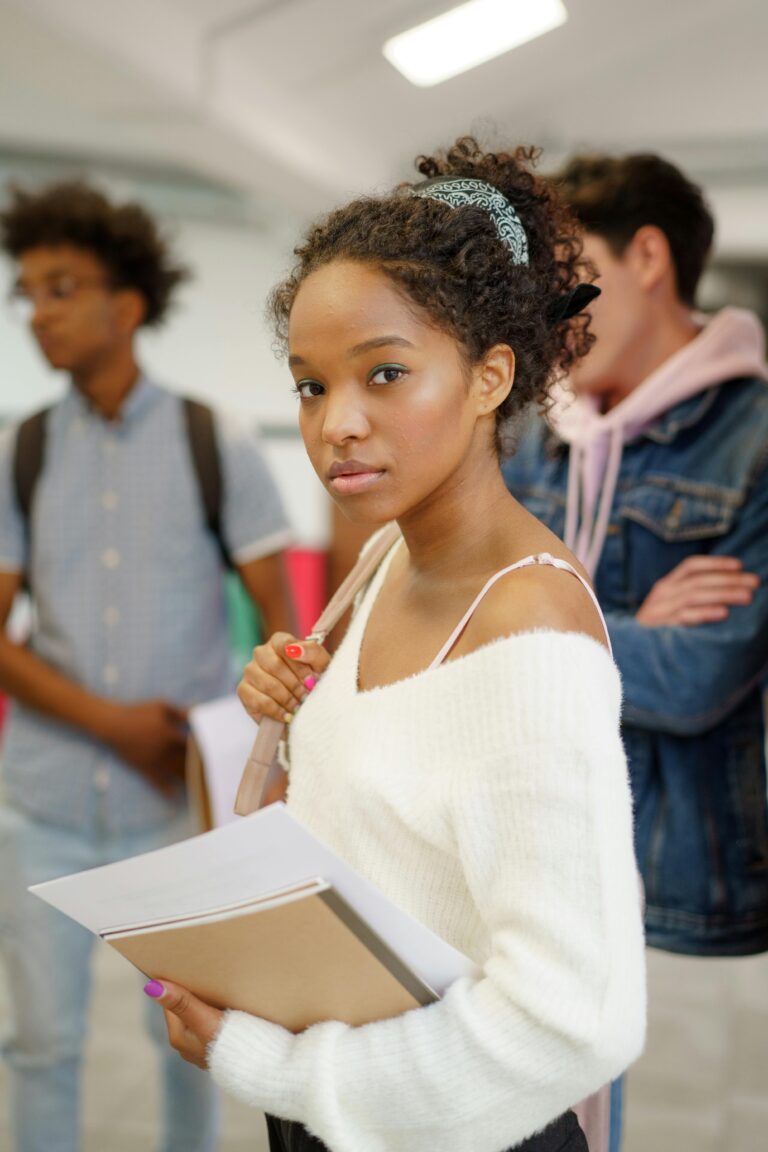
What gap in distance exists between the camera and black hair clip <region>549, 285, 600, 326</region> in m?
1.11

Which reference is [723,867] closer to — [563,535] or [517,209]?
[563,535]

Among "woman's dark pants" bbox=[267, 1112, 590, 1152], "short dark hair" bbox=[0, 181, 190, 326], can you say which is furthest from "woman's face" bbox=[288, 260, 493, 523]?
"short dark hair" bbox=[0, 181, 190, 326]

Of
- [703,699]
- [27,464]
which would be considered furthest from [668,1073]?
[27,464]

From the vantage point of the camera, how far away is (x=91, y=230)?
7.98 feet

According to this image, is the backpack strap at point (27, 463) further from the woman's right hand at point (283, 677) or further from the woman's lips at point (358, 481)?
the woman's lips at point (358, 481)

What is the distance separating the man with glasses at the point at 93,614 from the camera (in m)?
2.17

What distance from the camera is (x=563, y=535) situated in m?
Answer: 1.79

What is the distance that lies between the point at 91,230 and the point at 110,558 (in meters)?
0.71

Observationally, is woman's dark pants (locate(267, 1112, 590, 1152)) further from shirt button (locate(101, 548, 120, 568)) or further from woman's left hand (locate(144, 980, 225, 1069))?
shirt button (locate(101, 548, 120, 568))

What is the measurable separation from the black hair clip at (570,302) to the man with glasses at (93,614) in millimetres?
1281

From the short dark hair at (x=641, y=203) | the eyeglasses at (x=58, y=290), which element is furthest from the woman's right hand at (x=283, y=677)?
the eyeglasses at (x=58, y=290)

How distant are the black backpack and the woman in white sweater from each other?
1.18 metres

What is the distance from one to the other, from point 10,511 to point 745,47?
12.7 ft

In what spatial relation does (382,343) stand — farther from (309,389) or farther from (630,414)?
(630,414)
